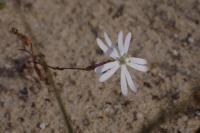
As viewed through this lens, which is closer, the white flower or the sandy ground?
the white flower

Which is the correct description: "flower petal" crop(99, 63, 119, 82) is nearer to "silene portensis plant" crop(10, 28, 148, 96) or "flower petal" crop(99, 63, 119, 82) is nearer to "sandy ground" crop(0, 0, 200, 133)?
"silene portensis plant" crop(10, 28, 148, 96)

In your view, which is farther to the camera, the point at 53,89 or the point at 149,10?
the point at 149,10

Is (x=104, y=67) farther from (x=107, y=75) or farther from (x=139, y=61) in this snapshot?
(x=139, y=61)

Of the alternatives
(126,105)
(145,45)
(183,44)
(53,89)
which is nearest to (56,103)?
(53,89)

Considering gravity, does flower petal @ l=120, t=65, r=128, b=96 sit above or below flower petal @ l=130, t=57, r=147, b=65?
below

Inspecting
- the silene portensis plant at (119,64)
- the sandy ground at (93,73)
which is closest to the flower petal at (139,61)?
the silene portensis plant at (119,64)

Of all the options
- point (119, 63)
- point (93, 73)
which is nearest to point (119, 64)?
point (119, 63)

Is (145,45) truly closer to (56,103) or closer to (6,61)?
(56,103)

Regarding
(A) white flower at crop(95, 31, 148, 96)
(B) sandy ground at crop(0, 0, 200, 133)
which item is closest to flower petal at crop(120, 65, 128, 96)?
(A) white flower at crop(95, 31, 148, 96)

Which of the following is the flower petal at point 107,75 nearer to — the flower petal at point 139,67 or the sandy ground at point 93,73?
the flower petal at point 139,67
